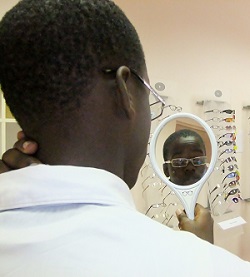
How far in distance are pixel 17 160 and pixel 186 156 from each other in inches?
20.7

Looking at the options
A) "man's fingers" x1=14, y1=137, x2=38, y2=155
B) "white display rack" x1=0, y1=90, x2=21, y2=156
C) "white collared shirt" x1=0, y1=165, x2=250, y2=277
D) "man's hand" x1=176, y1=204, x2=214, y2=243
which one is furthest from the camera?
"white display rack" x1=0, y1=90, x2=21, y2=156

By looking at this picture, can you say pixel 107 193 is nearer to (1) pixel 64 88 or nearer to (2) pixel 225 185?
(1) pixel 64 88

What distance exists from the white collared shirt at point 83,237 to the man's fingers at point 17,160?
5 cm

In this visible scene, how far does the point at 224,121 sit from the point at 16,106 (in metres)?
1.42

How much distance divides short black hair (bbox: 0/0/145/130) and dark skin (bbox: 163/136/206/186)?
50cm

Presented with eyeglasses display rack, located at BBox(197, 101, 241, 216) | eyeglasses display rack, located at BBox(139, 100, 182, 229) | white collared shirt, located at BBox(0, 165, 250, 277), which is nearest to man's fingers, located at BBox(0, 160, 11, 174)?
white collared shirt, located at BBox(0, 165, 250, 277)

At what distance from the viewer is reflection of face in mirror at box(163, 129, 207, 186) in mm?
895

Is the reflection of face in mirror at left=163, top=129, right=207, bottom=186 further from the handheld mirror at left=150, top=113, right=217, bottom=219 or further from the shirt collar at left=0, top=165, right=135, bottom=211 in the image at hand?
the shirt collar at left=0, top=165, right=135, bottom=211

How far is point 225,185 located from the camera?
5.39 feet

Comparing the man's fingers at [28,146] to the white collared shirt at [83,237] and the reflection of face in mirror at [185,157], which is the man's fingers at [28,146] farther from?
the reflection of face in mirror at [185,157]

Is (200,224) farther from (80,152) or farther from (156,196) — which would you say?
(156,196)

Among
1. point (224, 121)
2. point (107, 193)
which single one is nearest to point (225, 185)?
point (224, 121)

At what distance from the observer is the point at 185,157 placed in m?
0.90

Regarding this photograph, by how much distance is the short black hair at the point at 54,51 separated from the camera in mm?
413
